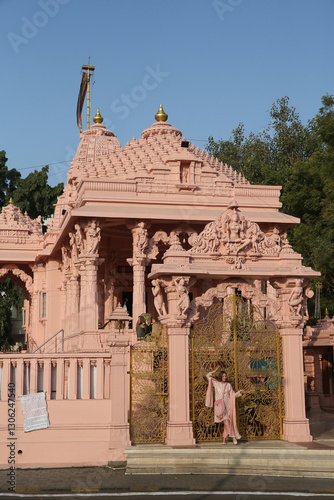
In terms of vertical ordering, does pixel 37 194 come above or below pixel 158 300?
above

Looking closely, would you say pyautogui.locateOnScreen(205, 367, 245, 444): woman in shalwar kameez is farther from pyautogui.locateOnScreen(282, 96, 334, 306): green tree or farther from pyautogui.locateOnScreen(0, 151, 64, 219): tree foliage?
pyautogui.locateOnScreen(0, 151, 64, 219): tree foliage

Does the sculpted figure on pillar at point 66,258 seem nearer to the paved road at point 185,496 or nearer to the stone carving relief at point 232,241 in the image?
the stone carving relief at point 232,241

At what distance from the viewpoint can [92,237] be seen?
1891 cm

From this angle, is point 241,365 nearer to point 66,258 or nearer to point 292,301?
point 292,301

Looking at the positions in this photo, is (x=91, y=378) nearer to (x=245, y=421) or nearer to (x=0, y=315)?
(x=245, y=421)

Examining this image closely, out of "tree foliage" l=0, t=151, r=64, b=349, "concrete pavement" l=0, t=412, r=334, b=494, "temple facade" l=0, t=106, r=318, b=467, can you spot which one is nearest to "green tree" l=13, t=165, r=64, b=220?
"tree foliage" l=0, t=151, r=64, b=349

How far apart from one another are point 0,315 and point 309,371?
2570 cm

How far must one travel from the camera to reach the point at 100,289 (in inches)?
939

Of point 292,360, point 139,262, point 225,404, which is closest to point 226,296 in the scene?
point 292,360

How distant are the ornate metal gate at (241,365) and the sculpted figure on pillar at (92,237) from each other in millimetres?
7710

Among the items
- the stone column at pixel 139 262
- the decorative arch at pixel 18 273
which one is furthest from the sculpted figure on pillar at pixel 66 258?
the stone column at pixel 139 262

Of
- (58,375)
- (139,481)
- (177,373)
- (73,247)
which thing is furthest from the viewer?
(73,247)

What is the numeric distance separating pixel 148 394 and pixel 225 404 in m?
1.25

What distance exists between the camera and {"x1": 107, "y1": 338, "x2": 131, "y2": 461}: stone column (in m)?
10.8
